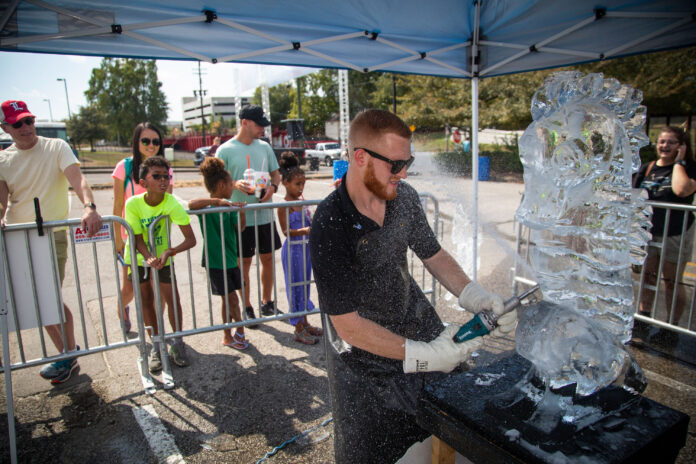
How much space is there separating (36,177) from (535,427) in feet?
12.8

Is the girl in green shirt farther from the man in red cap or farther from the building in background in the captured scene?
the building in background

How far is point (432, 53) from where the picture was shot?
13.8ft

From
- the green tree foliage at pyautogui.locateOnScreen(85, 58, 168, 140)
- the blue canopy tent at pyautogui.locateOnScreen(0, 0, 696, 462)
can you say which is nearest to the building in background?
the green tree foliage at pyautogui.locateOnScreen(85, 58, 168, 140)

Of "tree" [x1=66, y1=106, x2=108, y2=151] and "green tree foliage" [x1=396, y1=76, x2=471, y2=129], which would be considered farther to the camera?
"tree" [x1=66, y1=106, x2=108, y2=151]

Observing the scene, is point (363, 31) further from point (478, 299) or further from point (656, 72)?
point (656, 72)

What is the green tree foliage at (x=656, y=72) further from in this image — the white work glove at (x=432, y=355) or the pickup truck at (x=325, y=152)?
the pickup truck at (x=325, y=152)

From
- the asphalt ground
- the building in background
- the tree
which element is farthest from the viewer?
the building in background

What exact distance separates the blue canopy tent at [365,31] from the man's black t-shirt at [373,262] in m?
1.98

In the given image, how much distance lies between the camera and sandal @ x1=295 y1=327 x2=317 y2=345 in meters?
4.16

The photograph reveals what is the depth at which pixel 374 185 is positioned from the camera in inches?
77.4

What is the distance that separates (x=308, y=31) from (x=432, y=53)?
1.25 m

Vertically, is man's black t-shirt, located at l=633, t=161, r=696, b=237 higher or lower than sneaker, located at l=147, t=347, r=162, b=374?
higher

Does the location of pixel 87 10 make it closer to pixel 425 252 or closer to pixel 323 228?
pixel 323 228

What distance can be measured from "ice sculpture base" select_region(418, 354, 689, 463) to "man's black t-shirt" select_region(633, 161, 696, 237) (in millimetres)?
3342
